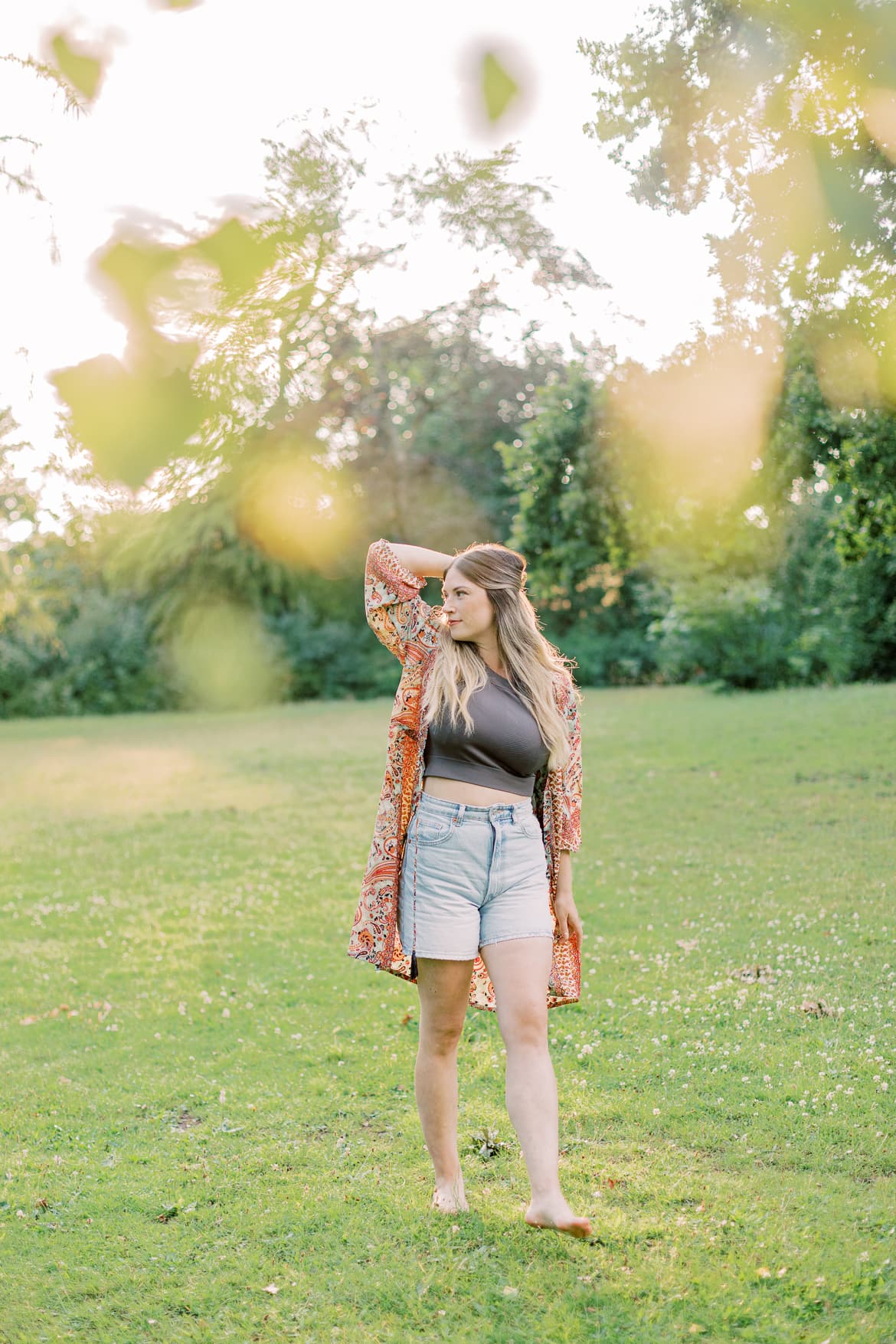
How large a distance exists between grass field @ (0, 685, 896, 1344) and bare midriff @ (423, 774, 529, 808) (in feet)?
4.32

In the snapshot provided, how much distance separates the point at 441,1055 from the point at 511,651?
128 centimetres

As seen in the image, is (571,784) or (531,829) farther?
(571,784)

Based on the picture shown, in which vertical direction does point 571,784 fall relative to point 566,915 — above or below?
above

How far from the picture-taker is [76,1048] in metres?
6.17

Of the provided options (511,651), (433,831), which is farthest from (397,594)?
(433,831)

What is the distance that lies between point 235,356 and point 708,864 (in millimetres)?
8785

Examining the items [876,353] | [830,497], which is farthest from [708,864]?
[830,497]

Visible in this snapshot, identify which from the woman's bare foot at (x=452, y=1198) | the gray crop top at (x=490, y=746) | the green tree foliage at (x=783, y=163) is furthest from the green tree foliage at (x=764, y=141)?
the woman's bare foot at (x=452, y=1198)

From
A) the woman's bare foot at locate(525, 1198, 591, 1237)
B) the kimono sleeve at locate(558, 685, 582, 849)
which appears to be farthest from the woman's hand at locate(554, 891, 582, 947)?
the woman's bare foot at locate(525, 1198, 591, 1237)

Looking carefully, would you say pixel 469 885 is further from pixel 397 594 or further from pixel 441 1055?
pixel 397 594

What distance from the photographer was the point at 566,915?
13.1 feet

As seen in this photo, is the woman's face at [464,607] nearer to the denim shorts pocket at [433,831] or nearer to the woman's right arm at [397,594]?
the woman's right arm at [397,594]

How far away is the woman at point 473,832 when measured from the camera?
11.9 feet

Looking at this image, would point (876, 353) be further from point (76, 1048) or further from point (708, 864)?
point (76, 1048)
